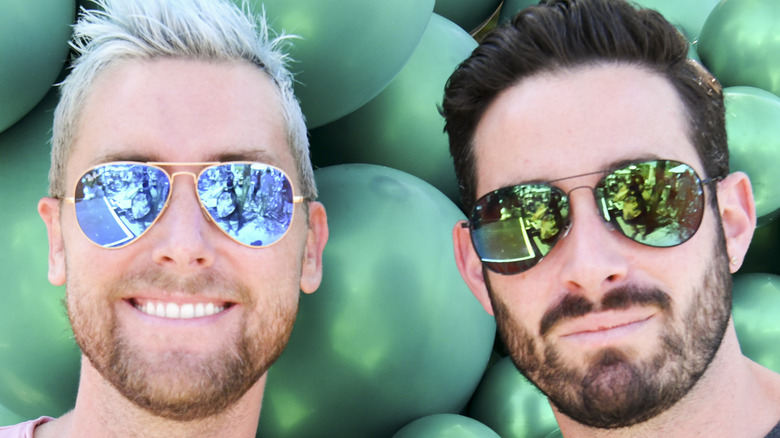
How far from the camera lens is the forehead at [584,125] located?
1.48 meters

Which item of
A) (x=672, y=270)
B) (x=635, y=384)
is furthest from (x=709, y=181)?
(x=635, y=384)

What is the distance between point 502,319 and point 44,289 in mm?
1033

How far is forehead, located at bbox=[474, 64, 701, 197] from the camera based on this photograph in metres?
1.48

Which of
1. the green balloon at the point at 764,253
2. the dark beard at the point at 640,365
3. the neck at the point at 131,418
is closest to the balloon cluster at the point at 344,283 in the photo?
the neck at the point at 131,418

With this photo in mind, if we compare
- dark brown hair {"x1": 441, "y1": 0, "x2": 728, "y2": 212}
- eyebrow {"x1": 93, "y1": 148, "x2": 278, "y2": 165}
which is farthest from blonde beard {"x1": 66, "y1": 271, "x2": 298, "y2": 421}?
dark brown hair {"x1": 441, "y1": 0, "x2": 728, "y2": 212}

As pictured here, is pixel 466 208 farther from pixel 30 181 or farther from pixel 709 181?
pixel 30 181

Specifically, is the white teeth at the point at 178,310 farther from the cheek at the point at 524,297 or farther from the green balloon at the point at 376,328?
the cheek at the point at 524,297

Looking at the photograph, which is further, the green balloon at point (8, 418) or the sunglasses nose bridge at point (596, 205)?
the green balloon at point (8, 418)

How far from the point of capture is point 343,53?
5.65 feet

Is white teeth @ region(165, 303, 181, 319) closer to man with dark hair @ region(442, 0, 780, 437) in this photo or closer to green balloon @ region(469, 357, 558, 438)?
man with dark hair @ region(442, 0, 780, 437)

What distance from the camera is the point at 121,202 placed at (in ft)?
4.99

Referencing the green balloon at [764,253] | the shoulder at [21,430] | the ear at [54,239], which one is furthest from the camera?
the green balloon at [764,253]

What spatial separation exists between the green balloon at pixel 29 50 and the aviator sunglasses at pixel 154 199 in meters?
0.29

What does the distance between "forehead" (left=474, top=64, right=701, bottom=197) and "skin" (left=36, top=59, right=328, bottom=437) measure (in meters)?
0.50
